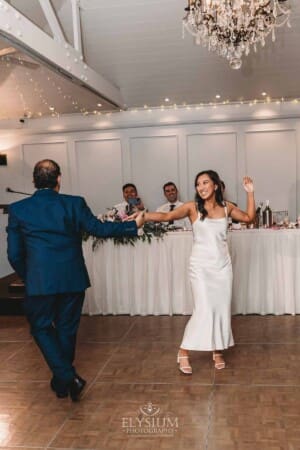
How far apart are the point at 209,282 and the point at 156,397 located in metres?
0.96

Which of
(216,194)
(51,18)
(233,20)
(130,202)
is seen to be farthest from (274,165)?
(216,194)

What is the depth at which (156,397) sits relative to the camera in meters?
3.61

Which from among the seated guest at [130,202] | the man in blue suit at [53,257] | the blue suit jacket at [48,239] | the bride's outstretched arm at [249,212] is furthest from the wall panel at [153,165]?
the blue suit jacket at [48,239]

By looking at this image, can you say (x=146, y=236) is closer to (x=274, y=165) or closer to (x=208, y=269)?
(x=208, y=269)

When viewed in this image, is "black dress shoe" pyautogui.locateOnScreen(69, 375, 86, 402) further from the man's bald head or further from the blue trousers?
the man's bald head

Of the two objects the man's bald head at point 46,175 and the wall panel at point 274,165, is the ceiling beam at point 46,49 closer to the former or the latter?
the man's bald head at point 46,175

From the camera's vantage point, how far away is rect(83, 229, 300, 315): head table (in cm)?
550

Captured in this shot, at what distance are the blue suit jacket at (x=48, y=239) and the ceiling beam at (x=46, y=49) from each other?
166 centimetres

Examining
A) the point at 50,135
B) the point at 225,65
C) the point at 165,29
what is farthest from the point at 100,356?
the point at 50,135

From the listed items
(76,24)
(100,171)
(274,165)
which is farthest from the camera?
(100,171)

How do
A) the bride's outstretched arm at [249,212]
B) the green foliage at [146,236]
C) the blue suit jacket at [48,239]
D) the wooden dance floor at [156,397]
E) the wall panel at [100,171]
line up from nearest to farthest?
the wooden dance floor at [156,397] < the blue suit jacket at [48,239] < the bride's outstretched arm at [249,212] < the green foliage at [146,236] < the wall panel at [100,171]

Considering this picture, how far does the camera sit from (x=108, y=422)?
10.8ft

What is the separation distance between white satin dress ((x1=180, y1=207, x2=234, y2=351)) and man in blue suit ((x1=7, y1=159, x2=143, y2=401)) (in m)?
0.68

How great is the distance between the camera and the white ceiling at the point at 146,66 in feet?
20.1
